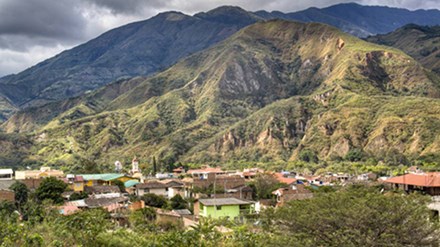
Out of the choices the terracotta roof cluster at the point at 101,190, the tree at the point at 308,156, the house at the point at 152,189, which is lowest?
the tree at the point at 308,156

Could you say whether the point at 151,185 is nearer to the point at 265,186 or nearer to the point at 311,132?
the point at 265,186

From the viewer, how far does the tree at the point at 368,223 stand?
23438 millimetres

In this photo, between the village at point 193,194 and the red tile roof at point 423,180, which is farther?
the village at point 193,194

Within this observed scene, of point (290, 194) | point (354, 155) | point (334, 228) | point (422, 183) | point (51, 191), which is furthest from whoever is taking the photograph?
point (354, 155)

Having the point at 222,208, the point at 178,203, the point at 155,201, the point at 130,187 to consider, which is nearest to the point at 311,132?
the point at 130,187

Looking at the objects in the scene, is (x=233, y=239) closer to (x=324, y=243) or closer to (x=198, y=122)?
(x=324, y=243)

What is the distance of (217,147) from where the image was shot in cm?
17412

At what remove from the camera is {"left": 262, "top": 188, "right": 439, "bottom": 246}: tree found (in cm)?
2344

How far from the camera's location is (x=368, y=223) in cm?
2388

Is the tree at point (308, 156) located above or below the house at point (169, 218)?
below

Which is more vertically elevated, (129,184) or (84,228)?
(84,228)

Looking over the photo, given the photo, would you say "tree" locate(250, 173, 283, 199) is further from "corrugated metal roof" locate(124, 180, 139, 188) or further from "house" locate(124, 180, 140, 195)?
"corrugated metal roof" locate(124, 180, 139, 188)

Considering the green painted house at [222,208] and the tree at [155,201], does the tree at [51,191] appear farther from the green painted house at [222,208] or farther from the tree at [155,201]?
the green painted house at [222,208]

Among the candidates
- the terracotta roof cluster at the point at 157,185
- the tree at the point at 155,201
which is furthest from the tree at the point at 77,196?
the terracotta roof cluster at the point at 157,185
